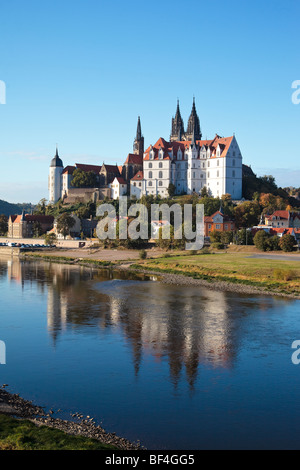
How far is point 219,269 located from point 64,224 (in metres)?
51.6

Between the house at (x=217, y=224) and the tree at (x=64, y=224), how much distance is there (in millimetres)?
31211

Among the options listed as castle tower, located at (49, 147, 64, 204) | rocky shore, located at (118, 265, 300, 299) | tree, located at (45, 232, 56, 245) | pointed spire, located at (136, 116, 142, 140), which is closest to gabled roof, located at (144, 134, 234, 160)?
tree, located at (45, 232, 56, 245)

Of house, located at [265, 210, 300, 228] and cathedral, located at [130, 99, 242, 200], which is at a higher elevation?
cathedral, located at [130, 99, 242, 200]

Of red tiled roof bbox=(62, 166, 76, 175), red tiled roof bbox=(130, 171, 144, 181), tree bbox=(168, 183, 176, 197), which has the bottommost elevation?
tree bbox=(168, 183, 176, 197)

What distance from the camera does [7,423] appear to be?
1639 centimetres

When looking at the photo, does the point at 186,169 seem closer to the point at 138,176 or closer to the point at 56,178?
the point at 138,176

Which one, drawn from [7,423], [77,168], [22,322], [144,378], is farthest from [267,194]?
[7,423]

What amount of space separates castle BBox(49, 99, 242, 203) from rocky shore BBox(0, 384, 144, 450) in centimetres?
8533

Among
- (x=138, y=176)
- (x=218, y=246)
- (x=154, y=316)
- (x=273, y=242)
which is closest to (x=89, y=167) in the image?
(x=138, y=176)

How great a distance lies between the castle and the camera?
10177 centimetres

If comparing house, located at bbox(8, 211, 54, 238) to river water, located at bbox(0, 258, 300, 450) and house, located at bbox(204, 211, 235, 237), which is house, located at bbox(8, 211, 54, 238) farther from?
river water, located at bbox(0, 258, 300, 450)

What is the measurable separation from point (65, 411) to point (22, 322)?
15869mm

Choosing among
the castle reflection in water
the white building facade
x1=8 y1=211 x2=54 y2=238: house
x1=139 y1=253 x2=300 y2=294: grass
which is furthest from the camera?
x1=8 y1=211 x2=54 y2=238: house

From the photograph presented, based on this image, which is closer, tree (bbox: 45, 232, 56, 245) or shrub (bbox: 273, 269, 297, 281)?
shrub (bbox: 273, 269, 297, 281)
